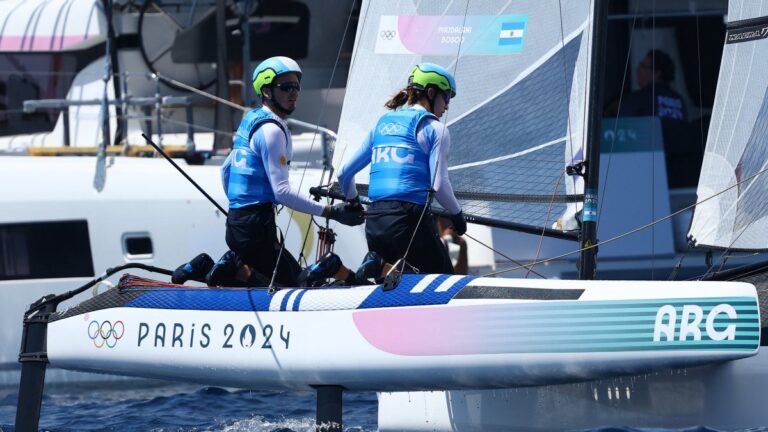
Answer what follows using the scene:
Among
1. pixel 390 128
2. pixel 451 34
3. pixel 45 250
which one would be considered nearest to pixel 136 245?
pixel 45 250

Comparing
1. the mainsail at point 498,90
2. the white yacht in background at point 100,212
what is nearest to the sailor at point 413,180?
the mainsail at point 498,90

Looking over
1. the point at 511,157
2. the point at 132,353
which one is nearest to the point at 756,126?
the point at 511,157

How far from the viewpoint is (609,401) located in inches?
307

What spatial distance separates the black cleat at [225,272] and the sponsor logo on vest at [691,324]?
2.46m

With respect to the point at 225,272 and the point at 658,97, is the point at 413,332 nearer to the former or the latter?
the point at 225,272

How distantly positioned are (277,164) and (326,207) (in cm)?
34

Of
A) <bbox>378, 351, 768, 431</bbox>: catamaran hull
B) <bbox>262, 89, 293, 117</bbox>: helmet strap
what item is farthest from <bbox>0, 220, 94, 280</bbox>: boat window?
<bbox>262, 89, 293, 117</bbox>: helmet strap

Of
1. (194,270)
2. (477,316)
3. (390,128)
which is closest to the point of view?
(477,316)

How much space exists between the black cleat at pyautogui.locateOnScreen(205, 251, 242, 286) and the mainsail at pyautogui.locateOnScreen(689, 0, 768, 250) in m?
2.58

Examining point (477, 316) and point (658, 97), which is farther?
point (658, 97)

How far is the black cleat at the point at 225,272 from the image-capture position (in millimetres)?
8203

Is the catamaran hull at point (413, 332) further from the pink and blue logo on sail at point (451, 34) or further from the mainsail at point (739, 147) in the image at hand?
the pink and blue logo on sail at point (451, 34)

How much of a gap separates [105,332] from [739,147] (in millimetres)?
3620

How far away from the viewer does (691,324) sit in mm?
6793
